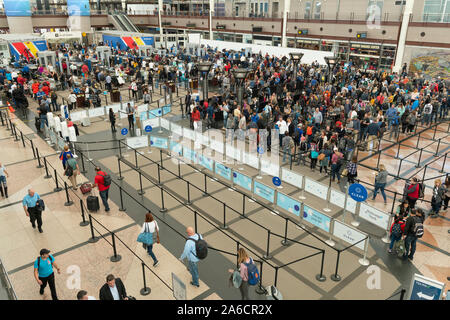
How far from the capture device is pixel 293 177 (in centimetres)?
1122

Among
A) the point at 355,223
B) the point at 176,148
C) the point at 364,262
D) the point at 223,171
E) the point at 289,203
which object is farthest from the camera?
the point at 176,148

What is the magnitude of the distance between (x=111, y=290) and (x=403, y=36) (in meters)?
33.2

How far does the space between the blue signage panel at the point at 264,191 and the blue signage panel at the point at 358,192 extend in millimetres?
2270

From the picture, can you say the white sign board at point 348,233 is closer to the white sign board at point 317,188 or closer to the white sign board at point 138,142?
the white sign board at point 317,188

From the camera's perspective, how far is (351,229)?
332 inches

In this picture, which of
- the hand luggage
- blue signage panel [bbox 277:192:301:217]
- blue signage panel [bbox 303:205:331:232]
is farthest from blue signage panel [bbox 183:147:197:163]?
blue signage panel [bbox 303:205:331:232]

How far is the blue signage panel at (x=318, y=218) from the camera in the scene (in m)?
A: 8.93

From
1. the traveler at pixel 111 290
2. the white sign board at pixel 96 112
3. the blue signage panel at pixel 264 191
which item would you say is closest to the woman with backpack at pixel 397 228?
the blue signage panel at pixel 264 191

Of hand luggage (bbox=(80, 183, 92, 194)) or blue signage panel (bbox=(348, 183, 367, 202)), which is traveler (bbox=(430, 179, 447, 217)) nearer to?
blue signage panel (bbox=(348, 183, 367, 202))

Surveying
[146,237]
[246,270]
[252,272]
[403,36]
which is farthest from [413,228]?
[403,36]

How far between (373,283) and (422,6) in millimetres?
30378

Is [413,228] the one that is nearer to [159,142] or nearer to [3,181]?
[159,142]

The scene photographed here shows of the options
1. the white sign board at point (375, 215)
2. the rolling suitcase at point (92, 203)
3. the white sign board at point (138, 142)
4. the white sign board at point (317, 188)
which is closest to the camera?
the white sign board at point (375, 215)

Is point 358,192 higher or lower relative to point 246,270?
higher
